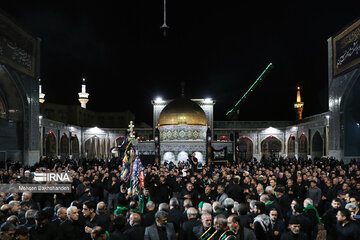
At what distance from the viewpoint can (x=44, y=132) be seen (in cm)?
2784

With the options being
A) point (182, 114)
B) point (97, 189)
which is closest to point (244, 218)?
point (97, 189)

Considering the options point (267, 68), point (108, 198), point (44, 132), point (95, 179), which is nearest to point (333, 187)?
point (108, 198)

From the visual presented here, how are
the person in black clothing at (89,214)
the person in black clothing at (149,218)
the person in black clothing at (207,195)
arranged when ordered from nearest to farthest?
1. the person in black clothing at (89,214)
2. the person in black clothing at (149,218)
3. the person in black clothing at (207,195)

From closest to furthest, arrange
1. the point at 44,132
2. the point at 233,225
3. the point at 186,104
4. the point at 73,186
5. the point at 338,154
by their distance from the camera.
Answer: the point at 233,225, the point at 73,186, the point at 338,154, the point at 44,132, the point at 186,104

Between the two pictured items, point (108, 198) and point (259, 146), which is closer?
point (108, 198)

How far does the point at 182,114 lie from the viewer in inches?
1382

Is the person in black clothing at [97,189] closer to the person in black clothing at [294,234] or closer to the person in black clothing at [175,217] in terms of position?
the person in black clothing at [175,217]

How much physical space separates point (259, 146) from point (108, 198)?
31635 millimetres

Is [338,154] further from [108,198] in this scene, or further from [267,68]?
[267,68]

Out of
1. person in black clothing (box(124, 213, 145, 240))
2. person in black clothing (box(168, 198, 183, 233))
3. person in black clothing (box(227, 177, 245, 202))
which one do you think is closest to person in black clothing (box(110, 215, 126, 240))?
person in black clothing (box(124, 213, 145, 240))

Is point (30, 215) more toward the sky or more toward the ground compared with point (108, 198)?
more toward the sky

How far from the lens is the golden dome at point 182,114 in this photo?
35.0 meters

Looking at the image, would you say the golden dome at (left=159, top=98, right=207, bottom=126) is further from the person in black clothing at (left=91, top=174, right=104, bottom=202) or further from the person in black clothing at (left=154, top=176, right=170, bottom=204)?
the person in black clothing at (left=91, top=174, right=104, bottom=202)

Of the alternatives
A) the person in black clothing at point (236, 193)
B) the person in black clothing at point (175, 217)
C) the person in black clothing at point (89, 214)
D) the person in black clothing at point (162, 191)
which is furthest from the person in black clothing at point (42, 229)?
the person in black clothing at point (162, 191)
